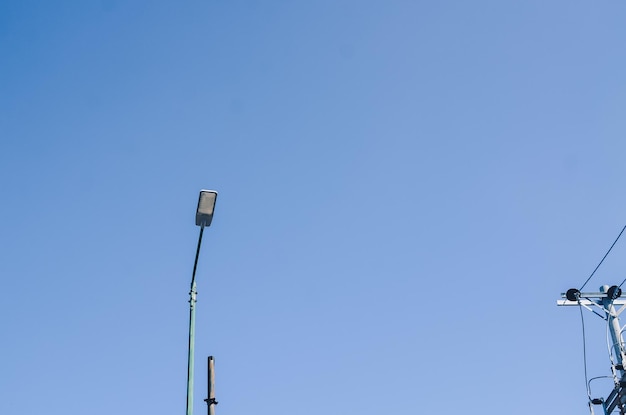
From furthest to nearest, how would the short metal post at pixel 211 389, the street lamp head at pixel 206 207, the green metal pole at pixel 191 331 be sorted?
the short metal post at pixel 211 389, the street lamp head at pixel 206 207, the green metal pole at pixel 191 331

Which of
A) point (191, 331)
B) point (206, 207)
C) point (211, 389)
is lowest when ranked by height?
point (211, 389)

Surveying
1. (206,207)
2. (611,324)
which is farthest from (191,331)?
(611,324)

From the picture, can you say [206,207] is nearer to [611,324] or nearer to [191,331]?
[191,331]

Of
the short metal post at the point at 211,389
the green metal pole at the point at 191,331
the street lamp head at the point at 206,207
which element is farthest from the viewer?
the short metal post at the point at 211,389

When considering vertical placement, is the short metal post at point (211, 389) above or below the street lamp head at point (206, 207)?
below

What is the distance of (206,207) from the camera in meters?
10.8

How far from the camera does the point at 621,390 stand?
15000mm

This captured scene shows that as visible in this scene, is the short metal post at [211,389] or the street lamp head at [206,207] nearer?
the street lamp head at [206,207]

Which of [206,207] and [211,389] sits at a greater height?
[206,207]

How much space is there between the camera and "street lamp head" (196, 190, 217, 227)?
35.0ft

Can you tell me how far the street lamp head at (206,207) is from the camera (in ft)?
35.0

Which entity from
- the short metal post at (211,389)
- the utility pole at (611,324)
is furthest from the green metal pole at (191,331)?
the utility pole at (611,324)

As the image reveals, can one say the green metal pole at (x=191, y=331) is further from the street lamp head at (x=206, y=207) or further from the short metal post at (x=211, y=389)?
Answer: the short metal post at (x=211, y=389)

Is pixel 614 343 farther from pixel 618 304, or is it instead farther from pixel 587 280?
pixel 587 280
